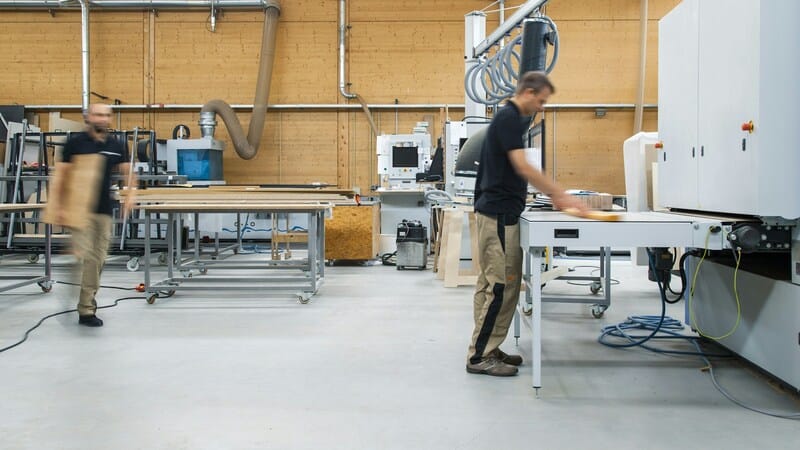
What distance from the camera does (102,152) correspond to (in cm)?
366

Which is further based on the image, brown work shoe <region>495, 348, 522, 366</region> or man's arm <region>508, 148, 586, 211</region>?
brown work shoe <region>495, 348, 522, 366</region>

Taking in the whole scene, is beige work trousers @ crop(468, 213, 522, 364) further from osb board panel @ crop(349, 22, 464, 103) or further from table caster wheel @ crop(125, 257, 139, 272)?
osb board panel @ crop(349, 22, 464, 103)

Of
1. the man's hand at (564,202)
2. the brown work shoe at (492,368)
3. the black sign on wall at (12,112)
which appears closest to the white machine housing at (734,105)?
the man's hand at (564,202)

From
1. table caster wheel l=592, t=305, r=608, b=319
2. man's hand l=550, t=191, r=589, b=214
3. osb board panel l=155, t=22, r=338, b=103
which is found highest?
osb board panel l=155, t=22, r=338, b=103

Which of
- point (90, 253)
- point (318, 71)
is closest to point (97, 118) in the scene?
point (90, 253)

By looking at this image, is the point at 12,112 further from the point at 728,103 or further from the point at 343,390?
the point at 728,103

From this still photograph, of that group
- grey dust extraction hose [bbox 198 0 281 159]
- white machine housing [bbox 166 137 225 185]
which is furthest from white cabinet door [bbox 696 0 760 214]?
grey dust extraction hose [bbox 198 0 281 159]

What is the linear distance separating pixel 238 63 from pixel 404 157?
3.74 metres

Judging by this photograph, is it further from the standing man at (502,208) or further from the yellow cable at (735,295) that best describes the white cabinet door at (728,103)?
the standing man at (502,208)

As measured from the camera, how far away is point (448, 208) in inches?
220

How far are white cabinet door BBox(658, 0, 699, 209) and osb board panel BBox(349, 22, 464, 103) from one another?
21.2 ft

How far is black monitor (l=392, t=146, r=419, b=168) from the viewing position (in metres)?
7.95

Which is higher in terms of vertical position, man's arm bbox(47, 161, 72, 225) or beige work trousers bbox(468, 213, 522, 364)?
man's arm bbox(47, 161, 72, 225)

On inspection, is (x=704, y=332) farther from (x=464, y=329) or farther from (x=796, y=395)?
(x=464, y=329)
